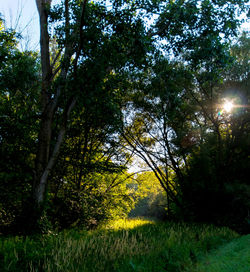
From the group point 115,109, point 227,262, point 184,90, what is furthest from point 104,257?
point 184,90

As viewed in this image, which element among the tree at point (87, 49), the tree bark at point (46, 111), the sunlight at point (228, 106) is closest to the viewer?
the tree at point (87, 49)

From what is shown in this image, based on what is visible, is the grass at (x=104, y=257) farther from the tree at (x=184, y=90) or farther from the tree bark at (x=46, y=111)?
the tree at (x=184, y=90)

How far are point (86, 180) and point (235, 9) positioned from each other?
10.4m

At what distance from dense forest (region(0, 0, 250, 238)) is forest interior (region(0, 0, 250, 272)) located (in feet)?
0.18

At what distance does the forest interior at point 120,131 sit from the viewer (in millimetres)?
5316

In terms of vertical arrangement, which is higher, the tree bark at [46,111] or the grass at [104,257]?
the tree bark at [46,111]

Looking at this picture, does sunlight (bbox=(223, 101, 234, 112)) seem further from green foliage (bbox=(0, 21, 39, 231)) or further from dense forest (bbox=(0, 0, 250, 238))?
green foliage (bbox=(0, 21, 39, 231))

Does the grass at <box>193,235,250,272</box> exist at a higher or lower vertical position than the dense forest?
lower

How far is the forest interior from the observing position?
5.32 m

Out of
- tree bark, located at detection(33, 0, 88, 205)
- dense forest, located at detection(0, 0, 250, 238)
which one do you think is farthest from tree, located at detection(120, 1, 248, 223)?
tree bark, located at detection(33, 0, 88, 205)

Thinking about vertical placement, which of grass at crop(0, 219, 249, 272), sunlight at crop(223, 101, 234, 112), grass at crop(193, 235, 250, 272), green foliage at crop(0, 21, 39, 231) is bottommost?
grass at crop(193, 235, 250, 272)

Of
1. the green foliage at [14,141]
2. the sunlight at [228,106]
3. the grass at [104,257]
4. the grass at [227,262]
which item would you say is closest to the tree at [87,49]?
the green foliage at [14,141]

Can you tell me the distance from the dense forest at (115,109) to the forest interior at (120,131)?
6cm

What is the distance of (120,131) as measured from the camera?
9.90m
